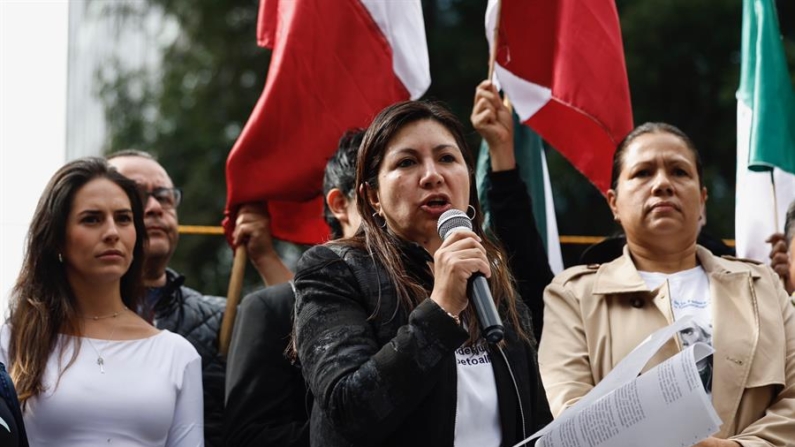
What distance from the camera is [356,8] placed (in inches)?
228

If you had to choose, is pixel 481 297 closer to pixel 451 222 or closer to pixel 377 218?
pixel 451 222

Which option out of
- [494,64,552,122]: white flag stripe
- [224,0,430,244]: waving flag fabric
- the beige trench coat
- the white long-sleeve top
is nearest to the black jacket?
the white long-sleeve top

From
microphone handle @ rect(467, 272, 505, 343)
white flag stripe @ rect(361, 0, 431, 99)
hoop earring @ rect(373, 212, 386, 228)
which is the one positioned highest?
white flag stripe @ rect(361, 0, 431, 99)

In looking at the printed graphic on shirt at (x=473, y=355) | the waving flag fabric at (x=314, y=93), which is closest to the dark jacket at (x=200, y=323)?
the waving flag fabric at (x=314, y=93)

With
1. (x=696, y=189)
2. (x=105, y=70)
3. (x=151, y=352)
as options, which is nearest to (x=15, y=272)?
(x=151, y=352)

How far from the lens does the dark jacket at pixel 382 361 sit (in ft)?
10.4

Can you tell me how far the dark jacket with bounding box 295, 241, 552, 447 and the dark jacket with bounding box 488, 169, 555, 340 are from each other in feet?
3.80

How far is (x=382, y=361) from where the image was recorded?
3.17 metres

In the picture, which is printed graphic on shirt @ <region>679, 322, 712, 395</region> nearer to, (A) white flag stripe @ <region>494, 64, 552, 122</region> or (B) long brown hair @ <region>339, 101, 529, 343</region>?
(B) long brown hair @ <region>339, 101, 529, 343</region>

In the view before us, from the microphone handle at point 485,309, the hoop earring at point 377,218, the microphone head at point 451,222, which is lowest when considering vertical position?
the microphone handle at point 485,309

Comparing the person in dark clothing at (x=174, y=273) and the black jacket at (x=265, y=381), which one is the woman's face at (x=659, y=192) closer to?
the black jacket at (x=265, y=381)

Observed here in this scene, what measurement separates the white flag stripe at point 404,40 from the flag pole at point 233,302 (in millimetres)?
1014

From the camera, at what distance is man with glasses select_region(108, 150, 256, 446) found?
5.12m

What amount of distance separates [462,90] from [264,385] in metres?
8.79
